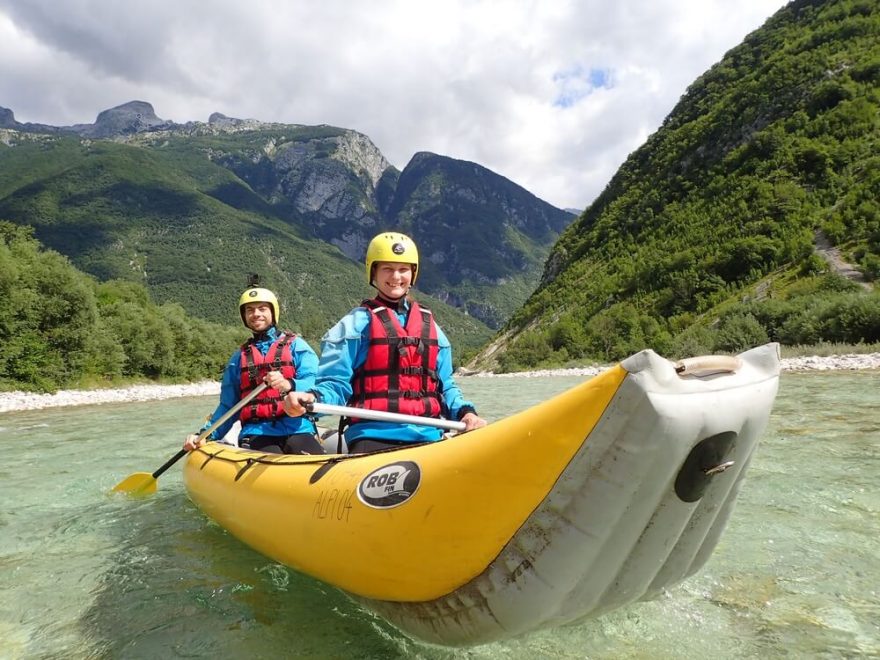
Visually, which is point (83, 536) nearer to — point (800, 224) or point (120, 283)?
point (800, 224)

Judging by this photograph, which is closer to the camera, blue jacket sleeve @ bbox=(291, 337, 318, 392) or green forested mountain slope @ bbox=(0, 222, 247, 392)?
blue jacket sleeve @ bbox=(291, 337, 318, 392)

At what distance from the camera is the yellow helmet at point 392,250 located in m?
3.43

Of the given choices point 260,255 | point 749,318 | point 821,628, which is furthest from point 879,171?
point 260,255

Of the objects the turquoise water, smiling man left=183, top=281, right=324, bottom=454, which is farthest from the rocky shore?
smiling man left=183, top=281, right=324, bottom=454

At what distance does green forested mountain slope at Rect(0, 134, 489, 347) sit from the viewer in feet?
375

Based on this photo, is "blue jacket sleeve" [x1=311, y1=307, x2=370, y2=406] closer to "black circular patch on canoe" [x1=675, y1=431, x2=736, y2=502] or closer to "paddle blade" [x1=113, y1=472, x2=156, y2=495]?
"black circular patch on canoe" [x1=675, y1=431, x2=736, y2=502]

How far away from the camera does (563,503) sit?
168 centimetres

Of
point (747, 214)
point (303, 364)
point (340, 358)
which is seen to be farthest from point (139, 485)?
point (747, 214)

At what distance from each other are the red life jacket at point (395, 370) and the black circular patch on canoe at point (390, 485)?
93 centimetres

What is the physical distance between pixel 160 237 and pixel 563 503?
5882 inches

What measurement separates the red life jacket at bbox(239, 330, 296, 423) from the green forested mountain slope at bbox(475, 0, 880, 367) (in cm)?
1991

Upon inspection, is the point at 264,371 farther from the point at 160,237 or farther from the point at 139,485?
the point at 160,237

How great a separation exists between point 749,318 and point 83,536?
78.0 ft

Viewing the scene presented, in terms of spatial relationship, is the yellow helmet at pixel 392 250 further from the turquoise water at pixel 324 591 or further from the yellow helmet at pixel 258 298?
the turquoise water at pixel 324 591
